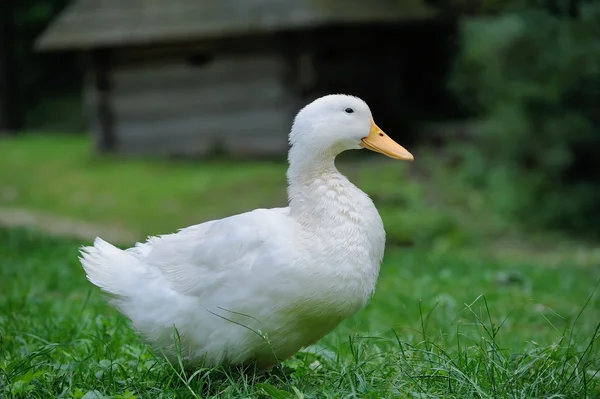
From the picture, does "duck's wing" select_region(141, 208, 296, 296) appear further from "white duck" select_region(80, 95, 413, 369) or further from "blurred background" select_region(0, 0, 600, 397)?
"blurred background" select_region(0, 0, 600, 397)

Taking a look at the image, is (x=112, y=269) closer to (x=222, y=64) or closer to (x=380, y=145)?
(x=380, y=145)

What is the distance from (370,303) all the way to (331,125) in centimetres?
287

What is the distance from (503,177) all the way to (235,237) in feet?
27.2

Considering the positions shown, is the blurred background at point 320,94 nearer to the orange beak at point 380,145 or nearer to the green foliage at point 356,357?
the green foliage at point 356,357

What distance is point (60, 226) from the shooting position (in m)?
12.6

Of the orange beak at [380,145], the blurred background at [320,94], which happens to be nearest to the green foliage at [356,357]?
the orange beak at [380,145]

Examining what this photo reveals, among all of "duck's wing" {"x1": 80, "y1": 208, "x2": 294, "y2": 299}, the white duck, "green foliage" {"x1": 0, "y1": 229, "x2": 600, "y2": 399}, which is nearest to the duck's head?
the white duck

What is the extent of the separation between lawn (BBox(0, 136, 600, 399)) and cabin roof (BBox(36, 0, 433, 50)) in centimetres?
227

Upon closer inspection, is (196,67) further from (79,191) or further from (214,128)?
(79,191)

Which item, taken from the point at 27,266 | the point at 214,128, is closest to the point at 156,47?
the point at 214,128

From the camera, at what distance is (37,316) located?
5.29 metres

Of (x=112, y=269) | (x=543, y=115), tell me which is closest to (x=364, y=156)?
(x=543, y=115)

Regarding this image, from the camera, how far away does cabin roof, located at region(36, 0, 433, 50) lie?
14.9 m

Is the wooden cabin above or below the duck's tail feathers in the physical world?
below
